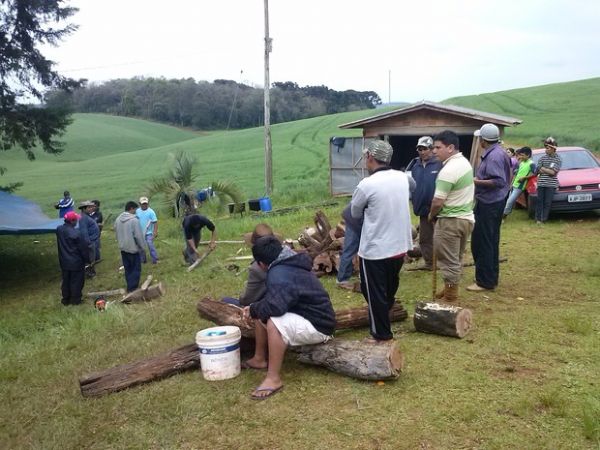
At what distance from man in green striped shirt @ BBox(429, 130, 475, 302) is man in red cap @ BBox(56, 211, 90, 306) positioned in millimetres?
6388

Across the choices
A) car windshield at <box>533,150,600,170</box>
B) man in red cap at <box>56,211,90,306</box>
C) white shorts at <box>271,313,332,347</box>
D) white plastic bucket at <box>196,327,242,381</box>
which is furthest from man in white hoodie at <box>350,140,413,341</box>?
car windshield at <box>533,150,600,170</box>

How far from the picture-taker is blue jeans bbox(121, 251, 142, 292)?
9.63 meters

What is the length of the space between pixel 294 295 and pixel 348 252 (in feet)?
9.90

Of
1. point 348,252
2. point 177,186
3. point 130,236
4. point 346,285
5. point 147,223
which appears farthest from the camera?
point 177,186

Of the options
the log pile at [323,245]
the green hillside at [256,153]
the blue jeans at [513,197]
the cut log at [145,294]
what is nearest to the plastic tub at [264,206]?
the green hillside at [256,153]

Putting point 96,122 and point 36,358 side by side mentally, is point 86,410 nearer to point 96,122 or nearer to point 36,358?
point 36,358

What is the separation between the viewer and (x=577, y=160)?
12.4 m

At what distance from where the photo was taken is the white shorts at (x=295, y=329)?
14.4 ft

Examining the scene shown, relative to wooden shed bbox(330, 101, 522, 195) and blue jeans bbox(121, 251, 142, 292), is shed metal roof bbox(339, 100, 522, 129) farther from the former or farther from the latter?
blue jeans bbox(121, 251, 142, 292)

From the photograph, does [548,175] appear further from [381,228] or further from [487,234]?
[381,228]

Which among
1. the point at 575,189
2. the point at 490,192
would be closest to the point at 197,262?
the point at 490,192

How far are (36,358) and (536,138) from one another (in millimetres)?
28247

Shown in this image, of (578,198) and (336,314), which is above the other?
(578,198)

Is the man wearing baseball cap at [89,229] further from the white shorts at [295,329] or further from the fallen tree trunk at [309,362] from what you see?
the white shorts at [295,329]
